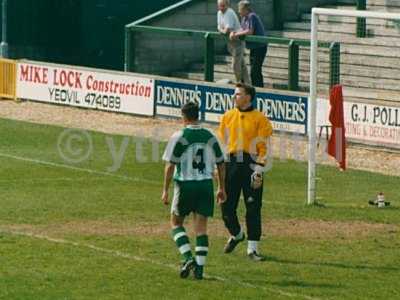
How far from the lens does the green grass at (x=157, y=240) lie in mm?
15727

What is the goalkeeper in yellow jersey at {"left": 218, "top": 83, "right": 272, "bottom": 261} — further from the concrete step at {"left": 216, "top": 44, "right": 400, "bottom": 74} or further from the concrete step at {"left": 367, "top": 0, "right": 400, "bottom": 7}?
the concrete step at {"left": 367, "top": 0, "right": 400, "bottom": 7}

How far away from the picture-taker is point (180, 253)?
1739 cm

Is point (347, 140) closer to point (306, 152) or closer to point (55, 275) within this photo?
point (306, 152)

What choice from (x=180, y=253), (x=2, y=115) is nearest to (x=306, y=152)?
(x=2, y=115)

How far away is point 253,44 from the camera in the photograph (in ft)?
109

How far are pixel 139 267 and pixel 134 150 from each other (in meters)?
11.9

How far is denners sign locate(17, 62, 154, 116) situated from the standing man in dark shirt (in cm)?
220

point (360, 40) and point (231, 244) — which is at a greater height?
point (360, 40)

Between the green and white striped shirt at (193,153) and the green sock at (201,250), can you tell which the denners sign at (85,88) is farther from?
the green sock at (201,250)

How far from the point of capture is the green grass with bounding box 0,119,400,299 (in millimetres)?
15727

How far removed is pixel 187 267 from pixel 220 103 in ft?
49.9

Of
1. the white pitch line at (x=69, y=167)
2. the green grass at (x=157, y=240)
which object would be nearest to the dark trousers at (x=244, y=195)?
the green grass at (x=157, y=240)

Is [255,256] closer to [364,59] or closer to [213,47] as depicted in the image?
[364,59]

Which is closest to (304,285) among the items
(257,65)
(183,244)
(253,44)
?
(183,244)
